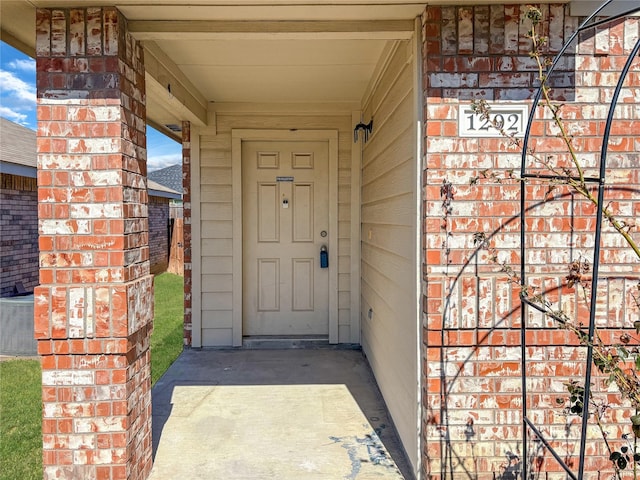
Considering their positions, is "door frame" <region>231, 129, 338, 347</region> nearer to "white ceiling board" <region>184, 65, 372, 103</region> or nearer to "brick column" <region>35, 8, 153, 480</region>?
"white ceiling board" <region>184, 65, 372, 103</region>

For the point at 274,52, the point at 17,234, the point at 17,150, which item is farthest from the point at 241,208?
the point at 17,150

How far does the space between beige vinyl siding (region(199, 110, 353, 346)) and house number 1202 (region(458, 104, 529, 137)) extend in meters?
2.66

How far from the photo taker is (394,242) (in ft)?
9.59

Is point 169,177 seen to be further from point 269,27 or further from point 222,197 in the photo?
point 269,27

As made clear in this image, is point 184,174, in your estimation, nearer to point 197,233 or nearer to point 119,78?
point 197,233

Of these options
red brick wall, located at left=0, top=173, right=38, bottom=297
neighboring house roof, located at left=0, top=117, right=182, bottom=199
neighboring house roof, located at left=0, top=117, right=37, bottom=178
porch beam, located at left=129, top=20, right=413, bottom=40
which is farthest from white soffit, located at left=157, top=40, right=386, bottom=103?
red brick wall, located at left=0, top=173, right=38, bottom=297

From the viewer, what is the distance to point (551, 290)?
83.1 inches

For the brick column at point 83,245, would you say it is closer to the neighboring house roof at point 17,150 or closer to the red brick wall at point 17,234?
the neighboring house roof at point 17,150

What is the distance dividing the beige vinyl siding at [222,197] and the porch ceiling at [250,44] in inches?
8.8

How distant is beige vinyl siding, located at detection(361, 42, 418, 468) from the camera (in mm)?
2424

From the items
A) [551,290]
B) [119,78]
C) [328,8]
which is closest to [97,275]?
[119,78]

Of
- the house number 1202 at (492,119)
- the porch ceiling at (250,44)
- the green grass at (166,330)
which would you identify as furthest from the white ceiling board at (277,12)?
the green grass at (166,330)

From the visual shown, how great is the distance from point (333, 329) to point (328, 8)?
330 cm

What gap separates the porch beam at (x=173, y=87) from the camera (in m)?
2.95
